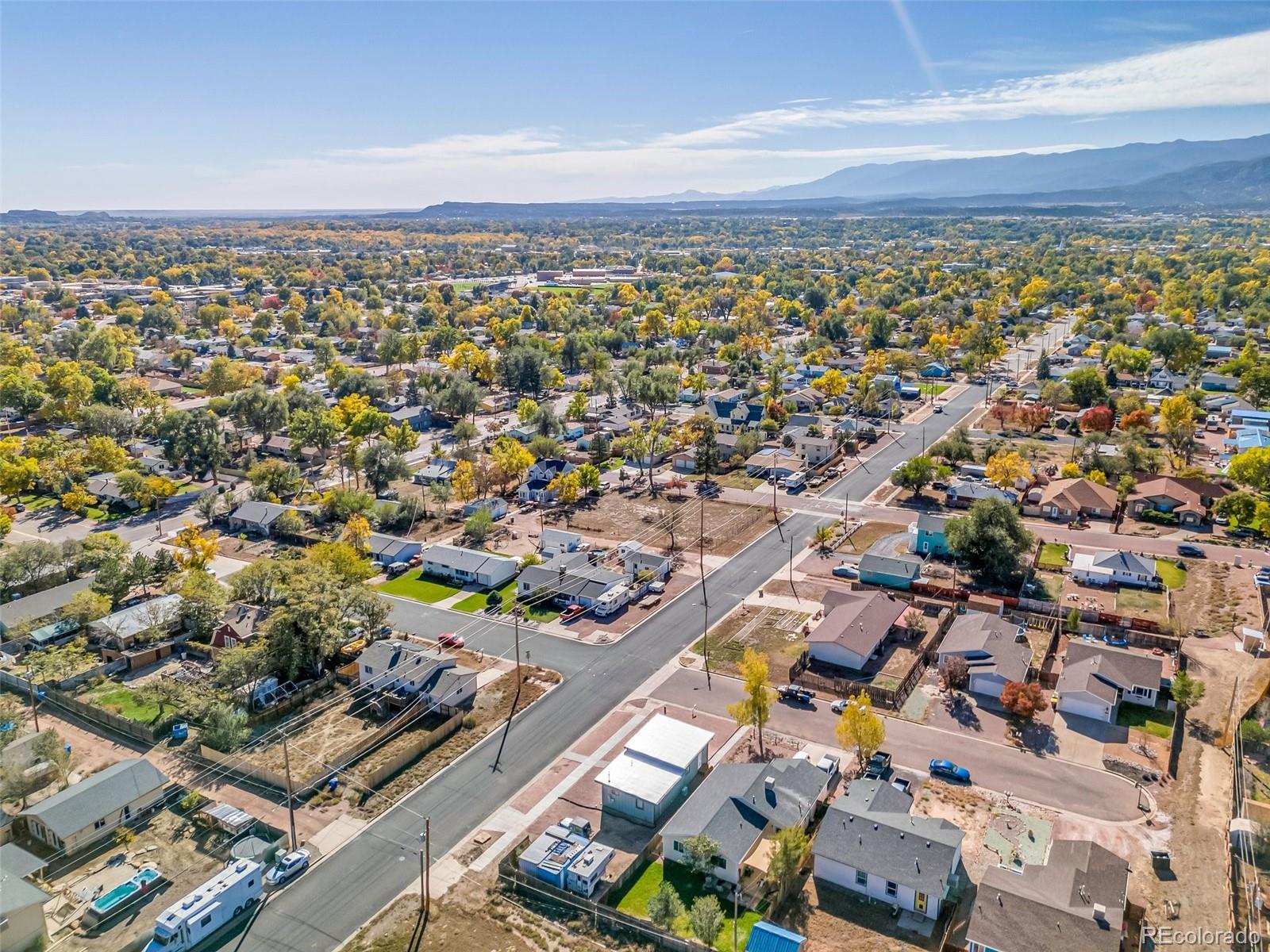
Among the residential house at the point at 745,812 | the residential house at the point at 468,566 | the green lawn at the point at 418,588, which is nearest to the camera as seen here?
the residential house at the point at 745,812

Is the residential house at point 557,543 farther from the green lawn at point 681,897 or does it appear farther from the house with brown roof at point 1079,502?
the house with brown roof at point 1079,502

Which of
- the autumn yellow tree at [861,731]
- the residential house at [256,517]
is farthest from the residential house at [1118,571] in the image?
the residential house at [256,517]

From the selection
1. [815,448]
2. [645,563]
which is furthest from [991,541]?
[815,448]

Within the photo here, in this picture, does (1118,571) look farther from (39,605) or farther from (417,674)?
(39,605)

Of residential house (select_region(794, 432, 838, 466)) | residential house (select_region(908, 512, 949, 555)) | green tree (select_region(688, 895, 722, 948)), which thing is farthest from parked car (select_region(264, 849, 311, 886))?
residential house (select_region(794, 432, 838, 466))

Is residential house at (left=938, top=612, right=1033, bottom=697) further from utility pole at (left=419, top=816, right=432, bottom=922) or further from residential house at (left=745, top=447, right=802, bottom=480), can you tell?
residential house at (left=745, top=447, right=802, bottom=480)

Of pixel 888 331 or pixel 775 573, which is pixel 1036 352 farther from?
pixel 775 573
